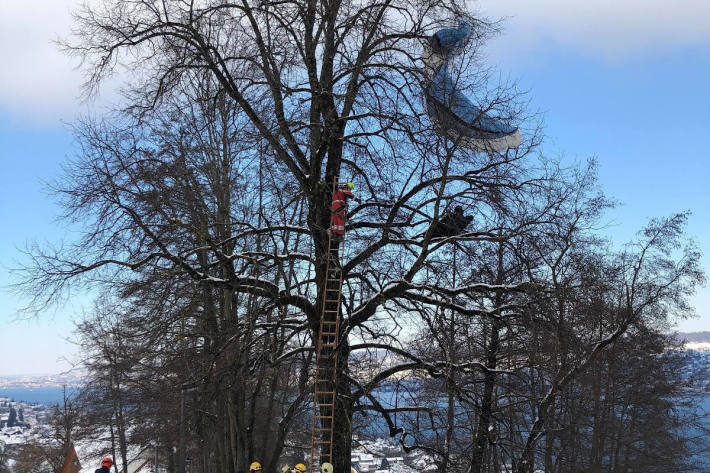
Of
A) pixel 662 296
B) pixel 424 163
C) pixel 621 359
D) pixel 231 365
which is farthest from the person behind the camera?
pixel 621 359

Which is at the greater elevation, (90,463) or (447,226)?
(447,226)

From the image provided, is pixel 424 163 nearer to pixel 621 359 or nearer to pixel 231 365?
pixel 231 365

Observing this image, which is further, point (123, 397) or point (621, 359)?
point (621, 359)

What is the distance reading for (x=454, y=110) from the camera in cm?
1199

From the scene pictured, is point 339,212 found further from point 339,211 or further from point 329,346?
point 329,346

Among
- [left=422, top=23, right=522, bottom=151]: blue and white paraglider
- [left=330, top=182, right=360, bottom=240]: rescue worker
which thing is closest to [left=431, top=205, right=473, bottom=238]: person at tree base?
[left=422, top=23, right=522, bottom=151]: blue and white paraglider

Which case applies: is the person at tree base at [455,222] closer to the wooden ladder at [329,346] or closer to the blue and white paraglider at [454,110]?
the blue and white paraglider at [454,110]

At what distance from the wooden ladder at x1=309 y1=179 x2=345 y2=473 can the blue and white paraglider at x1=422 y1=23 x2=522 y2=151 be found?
245cm

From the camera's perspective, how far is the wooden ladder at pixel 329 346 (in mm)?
12062

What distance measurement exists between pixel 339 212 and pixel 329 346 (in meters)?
2.45

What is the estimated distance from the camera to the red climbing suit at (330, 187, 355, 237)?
1230 cm

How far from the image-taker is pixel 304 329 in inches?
531

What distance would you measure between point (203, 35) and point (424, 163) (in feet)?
15.3

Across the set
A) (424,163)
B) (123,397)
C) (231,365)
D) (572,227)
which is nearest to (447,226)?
(424,163)
